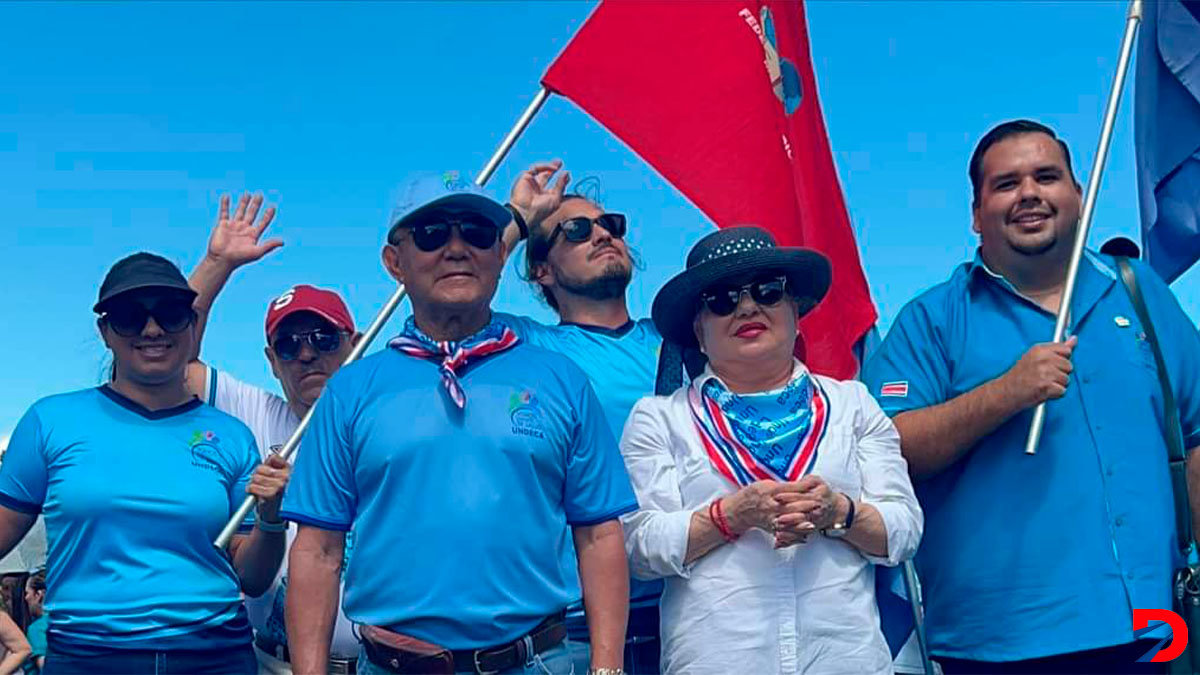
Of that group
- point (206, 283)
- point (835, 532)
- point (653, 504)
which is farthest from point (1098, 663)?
point (206, 283)

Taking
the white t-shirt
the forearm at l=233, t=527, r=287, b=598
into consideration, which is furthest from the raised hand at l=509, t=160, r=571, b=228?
the forearm at l=233, t=527, r=287, b=598

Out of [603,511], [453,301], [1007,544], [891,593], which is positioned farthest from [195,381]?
[1007,544]

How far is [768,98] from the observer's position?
509cm

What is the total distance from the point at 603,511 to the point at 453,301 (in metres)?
0.72

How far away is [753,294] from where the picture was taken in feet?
12.1

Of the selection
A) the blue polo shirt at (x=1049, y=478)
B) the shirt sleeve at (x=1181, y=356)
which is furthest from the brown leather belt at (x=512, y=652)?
the shirt sleeve at (x=1181, y=356)

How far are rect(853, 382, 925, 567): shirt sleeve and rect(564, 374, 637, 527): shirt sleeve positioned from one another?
0.74 metres

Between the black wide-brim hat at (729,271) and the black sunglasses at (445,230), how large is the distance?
71cm

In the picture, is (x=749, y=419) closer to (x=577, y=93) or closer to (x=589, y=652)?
(x=589, y=652)

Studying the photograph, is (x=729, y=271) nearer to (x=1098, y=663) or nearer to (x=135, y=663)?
(x=1098, y=663)

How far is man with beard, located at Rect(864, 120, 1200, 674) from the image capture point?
3722 mm

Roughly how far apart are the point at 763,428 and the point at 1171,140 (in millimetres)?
2564

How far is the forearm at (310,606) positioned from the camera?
3125 mm

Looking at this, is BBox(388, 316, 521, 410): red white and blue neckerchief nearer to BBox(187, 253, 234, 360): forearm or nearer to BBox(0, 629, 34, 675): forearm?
BBox(187, 253, 234, 360): forearm
